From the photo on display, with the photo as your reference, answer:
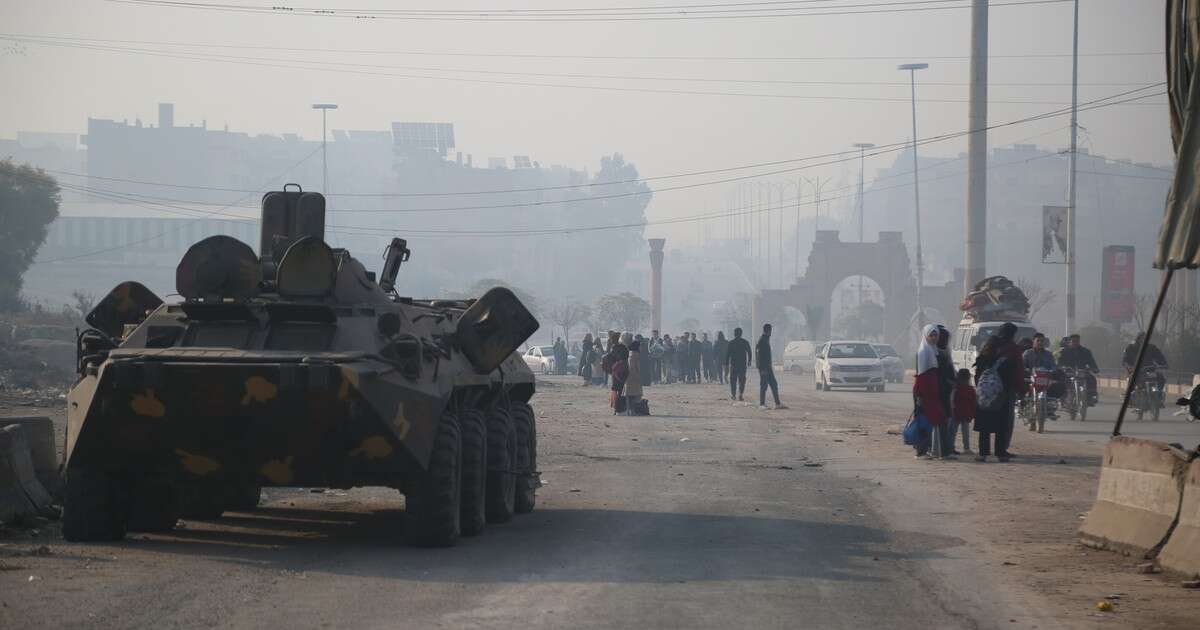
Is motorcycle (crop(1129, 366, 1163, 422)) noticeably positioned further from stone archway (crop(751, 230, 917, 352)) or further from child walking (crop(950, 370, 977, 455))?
stone archway (crop(751, 230, 917, 352))

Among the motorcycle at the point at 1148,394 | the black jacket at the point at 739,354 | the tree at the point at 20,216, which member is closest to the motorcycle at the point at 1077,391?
the motorcycle at the point at 1148,394

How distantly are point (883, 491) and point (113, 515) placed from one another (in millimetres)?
7636

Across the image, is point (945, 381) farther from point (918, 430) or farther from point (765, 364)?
point (765, 364)

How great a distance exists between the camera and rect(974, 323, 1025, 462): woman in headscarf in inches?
686

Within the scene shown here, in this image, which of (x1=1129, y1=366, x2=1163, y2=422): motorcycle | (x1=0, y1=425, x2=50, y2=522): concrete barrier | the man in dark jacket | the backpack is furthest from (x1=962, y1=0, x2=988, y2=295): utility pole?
(x1=0, y1=425, x2=50, y2=522): concrete barrier

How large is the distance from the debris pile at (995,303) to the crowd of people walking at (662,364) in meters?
5.04

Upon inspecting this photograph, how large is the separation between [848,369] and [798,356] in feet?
80.1

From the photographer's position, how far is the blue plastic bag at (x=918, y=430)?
17516 mm

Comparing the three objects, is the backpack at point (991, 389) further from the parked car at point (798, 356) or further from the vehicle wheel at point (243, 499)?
the parked car at point (798, 356)

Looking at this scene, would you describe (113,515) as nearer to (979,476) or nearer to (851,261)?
(979,476)

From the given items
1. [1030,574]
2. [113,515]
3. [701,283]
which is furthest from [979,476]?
[701,283]

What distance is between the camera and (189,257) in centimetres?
1034

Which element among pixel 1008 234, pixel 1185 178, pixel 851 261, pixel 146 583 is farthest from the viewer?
pixel 1008 234

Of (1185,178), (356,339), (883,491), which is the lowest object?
(883,491)
